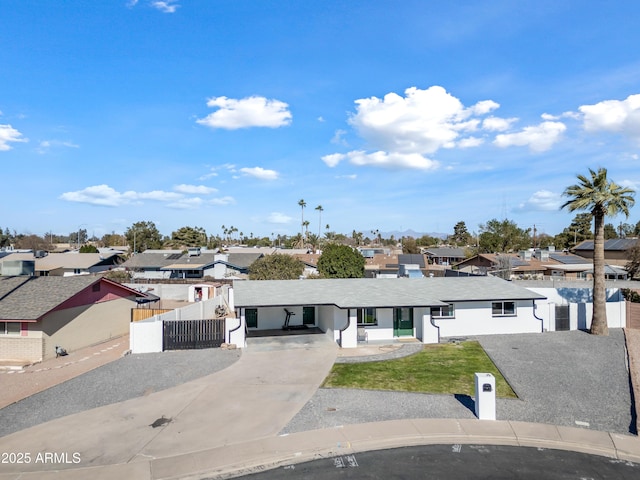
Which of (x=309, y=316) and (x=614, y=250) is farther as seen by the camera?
(x=614, y=250)

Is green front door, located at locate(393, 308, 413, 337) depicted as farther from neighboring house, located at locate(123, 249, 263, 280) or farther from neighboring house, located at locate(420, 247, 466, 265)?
neighboring house, located at locate(420, 247, 466, 265)

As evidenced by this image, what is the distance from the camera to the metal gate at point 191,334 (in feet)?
78.6

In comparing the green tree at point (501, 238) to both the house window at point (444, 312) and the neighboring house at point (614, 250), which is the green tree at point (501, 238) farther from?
the house window at point (444, 312)

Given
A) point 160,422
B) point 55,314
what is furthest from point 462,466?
point 55,314

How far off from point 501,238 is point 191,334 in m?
102

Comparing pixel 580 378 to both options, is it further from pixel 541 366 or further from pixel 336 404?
pixel 336 404

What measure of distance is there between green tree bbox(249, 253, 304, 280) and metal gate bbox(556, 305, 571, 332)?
1091 inches

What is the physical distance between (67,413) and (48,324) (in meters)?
10.9

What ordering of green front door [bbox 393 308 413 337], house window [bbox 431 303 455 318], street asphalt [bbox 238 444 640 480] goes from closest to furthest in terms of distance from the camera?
street asphalt [bbox 238 444 640 480] → green front door [bbox 393 308 413 337] → house window [bbox 431 303 455 318]

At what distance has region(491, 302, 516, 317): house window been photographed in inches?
1093

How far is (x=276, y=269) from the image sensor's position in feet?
161

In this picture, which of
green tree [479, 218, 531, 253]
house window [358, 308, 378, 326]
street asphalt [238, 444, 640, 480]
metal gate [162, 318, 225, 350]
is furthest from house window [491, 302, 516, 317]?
green tree [479, 218, 531, 253]

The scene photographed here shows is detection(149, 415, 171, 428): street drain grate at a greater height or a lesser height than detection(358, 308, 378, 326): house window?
lesser

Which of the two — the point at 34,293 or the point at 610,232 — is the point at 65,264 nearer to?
the point at 34,293
